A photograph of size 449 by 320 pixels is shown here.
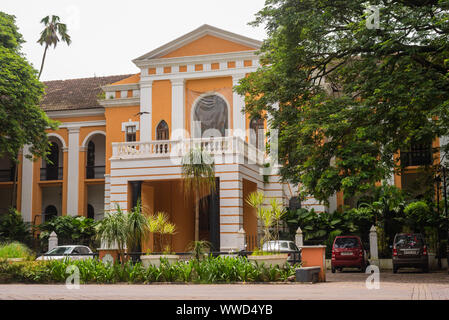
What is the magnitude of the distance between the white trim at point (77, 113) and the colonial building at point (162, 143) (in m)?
0.07

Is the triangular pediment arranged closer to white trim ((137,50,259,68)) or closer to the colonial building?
the colonial building

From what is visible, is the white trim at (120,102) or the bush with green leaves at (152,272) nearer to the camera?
the bush with green leaves at (152,272)

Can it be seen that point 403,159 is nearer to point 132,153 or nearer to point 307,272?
point 307,272

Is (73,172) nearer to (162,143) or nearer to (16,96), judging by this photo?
(16,96)

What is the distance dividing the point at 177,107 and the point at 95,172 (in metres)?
8.95

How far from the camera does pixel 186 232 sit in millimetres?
28203

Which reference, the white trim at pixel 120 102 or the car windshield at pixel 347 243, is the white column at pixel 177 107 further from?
the car windshield at pixel 347 243

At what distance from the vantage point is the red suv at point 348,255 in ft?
70.7

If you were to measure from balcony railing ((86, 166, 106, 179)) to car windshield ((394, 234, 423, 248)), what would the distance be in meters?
21.0

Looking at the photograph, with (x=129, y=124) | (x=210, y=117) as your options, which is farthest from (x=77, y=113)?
(x=210, y=117)

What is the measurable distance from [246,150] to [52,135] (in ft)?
54.6

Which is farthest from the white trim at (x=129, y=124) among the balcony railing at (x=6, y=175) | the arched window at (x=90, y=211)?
the balcony railing at (x=6, y=175)

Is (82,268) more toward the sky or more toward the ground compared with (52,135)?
more toward the ground
